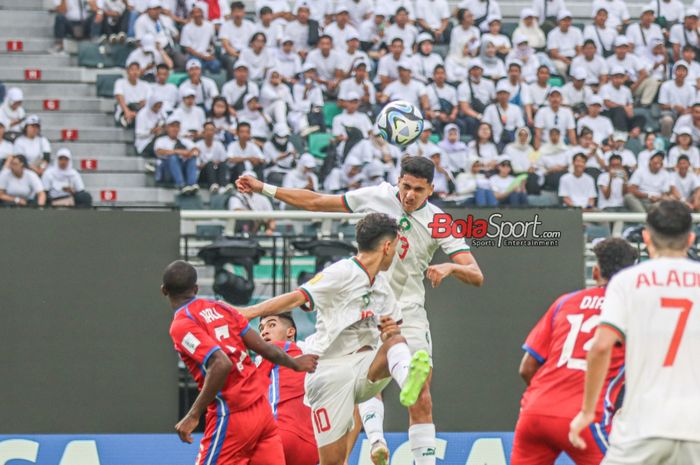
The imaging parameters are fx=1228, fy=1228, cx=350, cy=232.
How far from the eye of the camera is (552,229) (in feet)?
45.4

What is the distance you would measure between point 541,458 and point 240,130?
1106cm

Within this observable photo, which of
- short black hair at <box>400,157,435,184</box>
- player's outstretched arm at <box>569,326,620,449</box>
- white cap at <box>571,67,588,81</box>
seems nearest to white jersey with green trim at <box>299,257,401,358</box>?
short black hair at <box>400,157,435,184</box>

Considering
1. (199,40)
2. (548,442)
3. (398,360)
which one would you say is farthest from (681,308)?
(199,40)

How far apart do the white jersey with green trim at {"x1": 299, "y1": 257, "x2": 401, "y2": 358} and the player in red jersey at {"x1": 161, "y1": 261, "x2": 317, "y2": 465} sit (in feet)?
1.80

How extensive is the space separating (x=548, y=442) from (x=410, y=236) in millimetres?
2838

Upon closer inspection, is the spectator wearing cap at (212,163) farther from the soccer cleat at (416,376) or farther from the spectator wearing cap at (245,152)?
the soccer cleat at (416,376)

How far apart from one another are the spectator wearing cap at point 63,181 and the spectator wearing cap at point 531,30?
8548 millimetres

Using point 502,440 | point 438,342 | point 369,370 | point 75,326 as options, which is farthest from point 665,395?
point 75,326

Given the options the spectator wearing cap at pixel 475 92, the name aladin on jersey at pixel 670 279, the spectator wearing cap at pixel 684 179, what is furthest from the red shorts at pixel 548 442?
the spectator wearing cap at pixel 475 92

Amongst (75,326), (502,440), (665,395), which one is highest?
(665,395)

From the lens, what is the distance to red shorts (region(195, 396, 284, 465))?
8602 millimetres

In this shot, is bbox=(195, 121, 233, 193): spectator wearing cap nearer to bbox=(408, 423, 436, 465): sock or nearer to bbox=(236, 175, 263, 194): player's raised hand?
bbox=(236, 175, 263, 194): player's raised hand

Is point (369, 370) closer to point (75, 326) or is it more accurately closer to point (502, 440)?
point (502, 440)

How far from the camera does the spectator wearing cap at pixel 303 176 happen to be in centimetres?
1767
